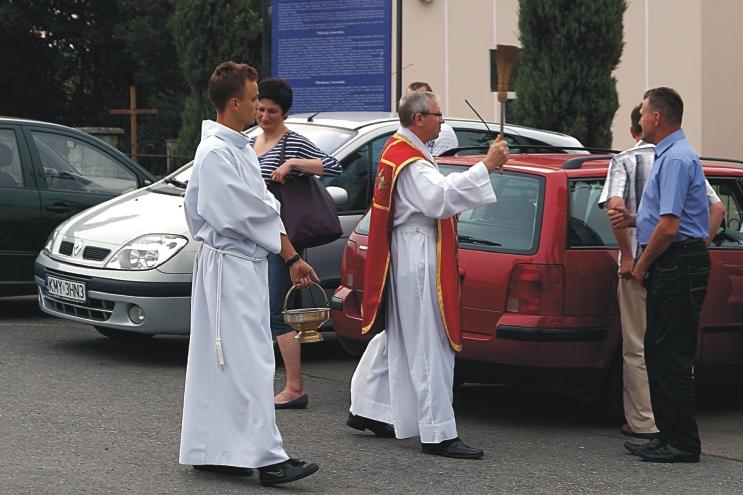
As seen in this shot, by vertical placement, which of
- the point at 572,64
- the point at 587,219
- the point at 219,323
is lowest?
the point at 219,323

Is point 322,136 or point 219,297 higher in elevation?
point 322,136

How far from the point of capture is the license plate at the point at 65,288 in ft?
30.2

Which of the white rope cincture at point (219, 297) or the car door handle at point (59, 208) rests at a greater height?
the car door handle at point (59, 208)

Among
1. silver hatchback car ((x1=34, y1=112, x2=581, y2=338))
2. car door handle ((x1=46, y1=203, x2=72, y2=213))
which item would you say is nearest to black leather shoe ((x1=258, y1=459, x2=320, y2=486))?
silver hatchback car ((x1=34, y1=112, x2=581, y2=338))

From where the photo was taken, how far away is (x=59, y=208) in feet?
36.3

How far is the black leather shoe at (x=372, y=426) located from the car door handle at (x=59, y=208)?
15.3ft

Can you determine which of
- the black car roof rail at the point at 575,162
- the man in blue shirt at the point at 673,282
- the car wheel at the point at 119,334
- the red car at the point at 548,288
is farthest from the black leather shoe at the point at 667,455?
the car wheel at the point at 119,334

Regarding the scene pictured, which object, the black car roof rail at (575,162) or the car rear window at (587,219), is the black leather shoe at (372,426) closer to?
the car rear window at (587,219)

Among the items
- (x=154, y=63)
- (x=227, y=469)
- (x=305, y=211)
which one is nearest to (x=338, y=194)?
(x=305, y=211)

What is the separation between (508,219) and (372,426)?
1290mm

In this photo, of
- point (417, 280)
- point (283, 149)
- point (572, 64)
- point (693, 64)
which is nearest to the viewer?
point (417, 280)

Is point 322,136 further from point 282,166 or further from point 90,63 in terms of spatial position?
point 90,63

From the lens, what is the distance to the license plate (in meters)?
9.20

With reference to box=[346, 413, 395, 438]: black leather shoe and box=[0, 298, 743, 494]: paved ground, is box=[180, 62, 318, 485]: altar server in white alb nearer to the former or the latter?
box=[0, 298, 743, 494]: paved ground
